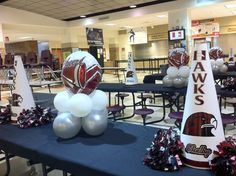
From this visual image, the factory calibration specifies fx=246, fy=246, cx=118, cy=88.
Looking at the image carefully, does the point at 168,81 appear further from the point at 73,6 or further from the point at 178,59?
the point at 73,6

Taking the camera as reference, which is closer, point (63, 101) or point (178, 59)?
point (63, 101)

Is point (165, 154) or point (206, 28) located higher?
point (206, 28)

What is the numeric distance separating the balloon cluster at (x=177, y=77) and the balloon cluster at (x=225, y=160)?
2628 mm

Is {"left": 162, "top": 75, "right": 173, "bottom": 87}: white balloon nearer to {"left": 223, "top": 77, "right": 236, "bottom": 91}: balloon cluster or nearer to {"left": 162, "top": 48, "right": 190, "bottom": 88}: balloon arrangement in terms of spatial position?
{"left": 162, "top": 48, "right": 190, "bottom": 88}: balloon arrangement

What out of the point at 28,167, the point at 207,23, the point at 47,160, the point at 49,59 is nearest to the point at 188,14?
the point at 207,23

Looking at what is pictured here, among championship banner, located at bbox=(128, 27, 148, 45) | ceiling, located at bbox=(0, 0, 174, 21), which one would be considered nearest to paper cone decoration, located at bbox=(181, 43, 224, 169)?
ceiling, located at bbox=(0, 0, 174, 21)

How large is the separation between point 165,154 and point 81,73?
0.90 meters

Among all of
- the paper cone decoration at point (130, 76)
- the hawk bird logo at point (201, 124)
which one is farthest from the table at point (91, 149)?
the paper cone decoration at point (130, 76)

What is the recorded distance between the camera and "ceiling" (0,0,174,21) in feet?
31.9

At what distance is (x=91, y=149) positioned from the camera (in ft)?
5.46

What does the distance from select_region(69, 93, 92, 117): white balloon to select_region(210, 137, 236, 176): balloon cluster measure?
0.93 metres

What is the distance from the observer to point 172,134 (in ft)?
4.66

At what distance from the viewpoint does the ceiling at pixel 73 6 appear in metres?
9.73

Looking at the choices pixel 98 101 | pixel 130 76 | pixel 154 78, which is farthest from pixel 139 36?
pixel 98 101
